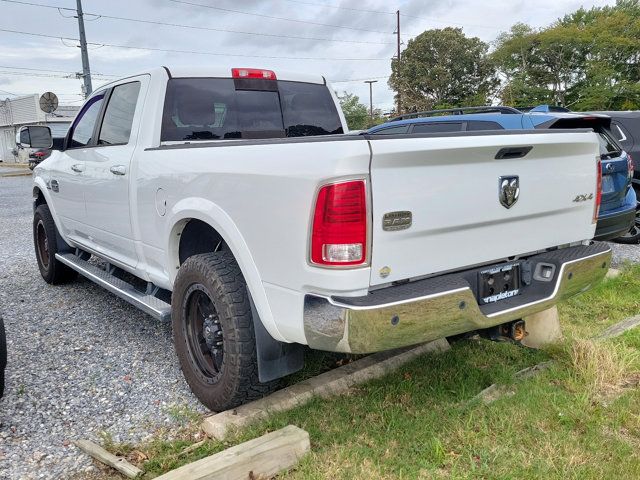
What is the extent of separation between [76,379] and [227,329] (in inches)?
57.0

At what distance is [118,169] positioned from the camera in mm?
3939

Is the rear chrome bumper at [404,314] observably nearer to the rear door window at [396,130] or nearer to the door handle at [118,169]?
the door handle at [118,169]

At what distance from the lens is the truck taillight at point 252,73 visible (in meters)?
4.19

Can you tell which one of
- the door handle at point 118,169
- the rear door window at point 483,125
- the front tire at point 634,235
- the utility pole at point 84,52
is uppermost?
the utility pole at point 84,52

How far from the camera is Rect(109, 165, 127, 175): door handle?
12.7ft

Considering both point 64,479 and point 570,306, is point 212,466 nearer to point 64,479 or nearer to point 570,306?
point 64,479

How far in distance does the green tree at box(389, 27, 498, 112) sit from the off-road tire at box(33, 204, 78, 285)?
40.1 metres

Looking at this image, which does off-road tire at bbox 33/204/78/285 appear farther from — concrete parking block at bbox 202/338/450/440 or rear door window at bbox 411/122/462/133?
rear door window at bbox 411/122/462/133

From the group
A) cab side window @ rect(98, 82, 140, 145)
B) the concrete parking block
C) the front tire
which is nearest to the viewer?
the concrete parking block

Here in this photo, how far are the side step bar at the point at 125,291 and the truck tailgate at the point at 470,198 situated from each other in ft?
5.72

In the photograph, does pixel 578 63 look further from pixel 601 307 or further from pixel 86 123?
pixel 86 123

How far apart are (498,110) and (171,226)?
477 cm

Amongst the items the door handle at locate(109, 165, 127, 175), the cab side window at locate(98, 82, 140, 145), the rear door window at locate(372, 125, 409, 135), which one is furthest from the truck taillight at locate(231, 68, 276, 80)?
the rear door window at locate(372, 125, 409, 135)

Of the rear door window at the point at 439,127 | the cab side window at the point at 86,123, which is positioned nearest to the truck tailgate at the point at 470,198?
the cab side window at the point at 86,123
